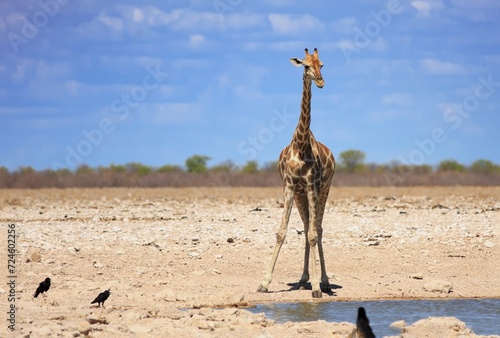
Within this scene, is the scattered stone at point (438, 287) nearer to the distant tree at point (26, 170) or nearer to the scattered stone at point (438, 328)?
the scattered stone at point (438, 328)

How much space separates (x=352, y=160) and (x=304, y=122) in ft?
195

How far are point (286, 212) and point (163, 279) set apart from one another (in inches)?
114

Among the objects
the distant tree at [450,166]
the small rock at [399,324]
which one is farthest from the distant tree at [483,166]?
the small rock at [399,324]

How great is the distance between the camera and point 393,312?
13.2m

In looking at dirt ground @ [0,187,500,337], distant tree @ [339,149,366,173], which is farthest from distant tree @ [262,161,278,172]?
dirt ground @ [0,187,500,337]

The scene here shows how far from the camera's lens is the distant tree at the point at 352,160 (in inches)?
2775

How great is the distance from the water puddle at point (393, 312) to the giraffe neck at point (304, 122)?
2.68 meters

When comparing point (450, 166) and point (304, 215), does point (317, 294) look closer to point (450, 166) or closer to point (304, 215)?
point (304, 215)

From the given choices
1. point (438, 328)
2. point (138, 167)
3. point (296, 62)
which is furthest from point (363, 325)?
point (138, 167)

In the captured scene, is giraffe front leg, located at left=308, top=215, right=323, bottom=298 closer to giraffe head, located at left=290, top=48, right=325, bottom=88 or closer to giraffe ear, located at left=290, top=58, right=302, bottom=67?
giraffe head, located at left=290, top=48, right=325, bottom=88

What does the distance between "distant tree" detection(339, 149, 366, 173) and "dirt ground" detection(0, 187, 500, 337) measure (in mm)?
42199

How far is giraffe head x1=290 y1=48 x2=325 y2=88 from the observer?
13484 mm

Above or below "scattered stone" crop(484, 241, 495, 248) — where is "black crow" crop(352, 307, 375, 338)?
below

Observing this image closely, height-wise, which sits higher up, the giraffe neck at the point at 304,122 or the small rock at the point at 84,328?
the giraffe neck at the point at 304,122
